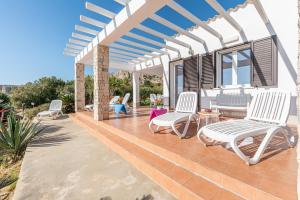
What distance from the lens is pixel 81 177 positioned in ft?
9.64

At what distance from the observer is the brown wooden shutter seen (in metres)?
5.14

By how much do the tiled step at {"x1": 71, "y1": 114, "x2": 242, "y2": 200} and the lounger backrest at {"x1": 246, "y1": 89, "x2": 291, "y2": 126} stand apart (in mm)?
1766

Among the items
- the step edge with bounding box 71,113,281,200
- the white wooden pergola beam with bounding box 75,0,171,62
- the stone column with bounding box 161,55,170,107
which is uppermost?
the white wooden pergola beam with bounding box 75,0,171,62

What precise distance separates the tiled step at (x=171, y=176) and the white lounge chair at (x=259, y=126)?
26.7 inches

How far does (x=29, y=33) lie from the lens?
47.4 ft

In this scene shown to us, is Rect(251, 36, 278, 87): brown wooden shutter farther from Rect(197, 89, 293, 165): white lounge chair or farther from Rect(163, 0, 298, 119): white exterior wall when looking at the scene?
Rect(197, 89, 293, 165): white lounge chair

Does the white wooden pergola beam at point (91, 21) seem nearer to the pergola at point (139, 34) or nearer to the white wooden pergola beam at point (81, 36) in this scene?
the pergola at point (139, 34)

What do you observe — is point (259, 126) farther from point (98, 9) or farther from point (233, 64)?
point (98, 9)

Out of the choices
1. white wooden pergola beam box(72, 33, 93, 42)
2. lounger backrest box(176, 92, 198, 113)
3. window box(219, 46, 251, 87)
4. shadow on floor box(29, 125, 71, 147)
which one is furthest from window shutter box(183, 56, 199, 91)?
shadow on floor box(29, 125, 71, 147)

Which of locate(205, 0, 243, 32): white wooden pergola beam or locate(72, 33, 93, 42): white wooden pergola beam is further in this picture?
locate(72, 33, 93, 42): white wooden pergola beam

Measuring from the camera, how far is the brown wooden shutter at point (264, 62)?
16.9ft

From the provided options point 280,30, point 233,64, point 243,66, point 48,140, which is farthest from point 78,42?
point 280,30

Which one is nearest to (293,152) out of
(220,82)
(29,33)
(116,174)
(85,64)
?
(116,174)

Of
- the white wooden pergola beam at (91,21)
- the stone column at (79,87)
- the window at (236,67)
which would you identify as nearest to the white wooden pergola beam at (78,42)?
the white wooden pergola beam at (91,21)
